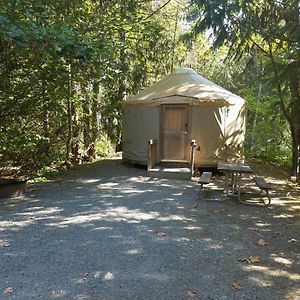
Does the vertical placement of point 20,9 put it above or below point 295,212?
above

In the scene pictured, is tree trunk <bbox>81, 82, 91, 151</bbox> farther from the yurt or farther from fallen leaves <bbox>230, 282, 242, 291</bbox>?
fallen leaves <bbox>230, 282, 242, 291</bbox>

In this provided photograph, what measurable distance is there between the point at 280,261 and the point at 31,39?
Result: 3850 millimetres

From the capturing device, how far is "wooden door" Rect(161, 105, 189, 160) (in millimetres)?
8992

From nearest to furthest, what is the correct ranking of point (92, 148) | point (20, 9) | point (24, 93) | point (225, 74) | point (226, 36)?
point (20, 9) < point (24, 93) < point (226, 36) < point (92, 148) < point (225, 74)

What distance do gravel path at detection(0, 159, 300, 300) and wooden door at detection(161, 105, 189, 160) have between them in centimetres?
279

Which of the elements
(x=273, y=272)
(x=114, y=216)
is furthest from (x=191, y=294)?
(x=114, y=216)

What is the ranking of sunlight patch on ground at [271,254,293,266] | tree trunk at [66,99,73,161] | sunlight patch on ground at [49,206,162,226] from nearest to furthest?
sunlight patch on ground at [271,254,293,266]
sunlight patch on ground at [49,206,162,226]
tree trunk at [66,99,73,161]

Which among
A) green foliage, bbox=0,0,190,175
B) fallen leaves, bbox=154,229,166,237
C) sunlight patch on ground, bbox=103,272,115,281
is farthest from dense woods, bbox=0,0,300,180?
sunlight patch on ground, bbox=103,272,115,281

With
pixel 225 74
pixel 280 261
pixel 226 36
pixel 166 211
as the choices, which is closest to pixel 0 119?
pixel 166 211

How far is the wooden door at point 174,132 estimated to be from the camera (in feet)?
29.5

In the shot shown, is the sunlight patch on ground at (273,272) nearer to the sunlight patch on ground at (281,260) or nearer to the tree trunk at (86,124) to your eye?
the sunlight patch on ground at (281,260)

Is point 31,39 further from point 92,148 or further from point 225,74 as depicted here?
point 225,74

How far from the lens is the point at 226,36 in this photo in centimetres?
730

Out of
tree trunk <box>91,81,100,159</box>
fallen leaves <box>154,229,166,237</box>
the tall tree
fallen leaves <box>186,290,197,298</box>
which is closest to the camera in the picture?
fallen leaves <box>186,290,197,298</box>
